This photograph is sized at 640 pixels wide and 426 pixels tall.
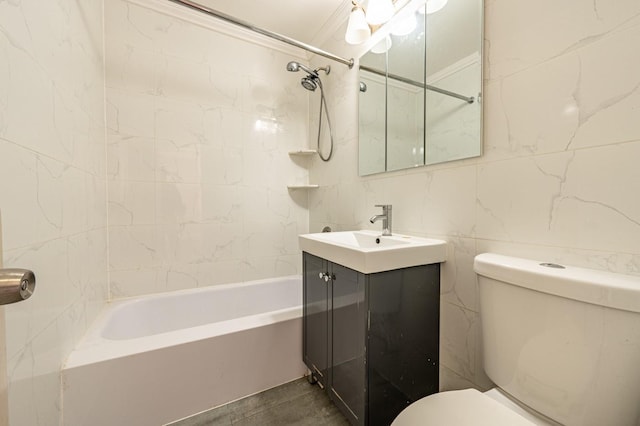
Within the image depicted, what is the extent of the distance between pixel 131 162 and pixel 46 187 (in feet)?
3.02

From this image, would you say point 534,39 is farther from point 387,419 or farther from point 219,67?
point 219,67

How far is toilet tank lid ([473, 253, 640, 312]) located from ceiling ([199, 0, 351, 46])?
1.83 m

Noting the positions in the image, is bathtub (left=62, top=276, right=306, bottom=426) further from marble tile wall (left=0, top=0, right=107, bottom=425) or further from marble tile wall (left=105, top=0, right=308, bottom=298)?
marble tile wall (left=105, top=0, right=308, bottom=298)

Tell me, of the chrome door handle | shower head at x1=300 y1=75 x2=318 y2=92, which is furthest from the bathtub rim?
shower head at x1=300 y1=75 x2=318 y2=92

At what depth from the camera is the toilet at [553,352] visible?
566 millimetres

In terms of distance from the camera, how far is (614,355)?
0.57m

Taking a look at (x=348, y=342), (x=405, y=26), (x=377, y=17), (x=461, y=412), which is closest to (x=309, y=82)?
(x=377, y=17)

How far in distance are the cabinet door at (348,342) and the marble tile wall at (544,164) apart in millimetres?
433

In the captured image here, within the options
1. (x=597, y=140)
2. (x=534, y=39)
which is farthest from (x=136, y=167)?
(x=597, y=140)

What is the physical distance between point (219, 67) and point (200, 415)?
2.24 meters

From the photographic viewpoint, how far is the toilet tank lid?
554mm

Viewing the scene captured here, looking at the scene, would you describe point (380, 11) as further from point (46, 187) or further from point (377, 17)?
point (46, 187)

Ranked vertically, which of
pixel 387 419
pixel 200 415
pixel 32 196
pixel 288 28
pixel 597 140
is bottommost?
pixel 200 415

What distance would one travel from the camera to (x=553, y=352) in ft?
2.13
